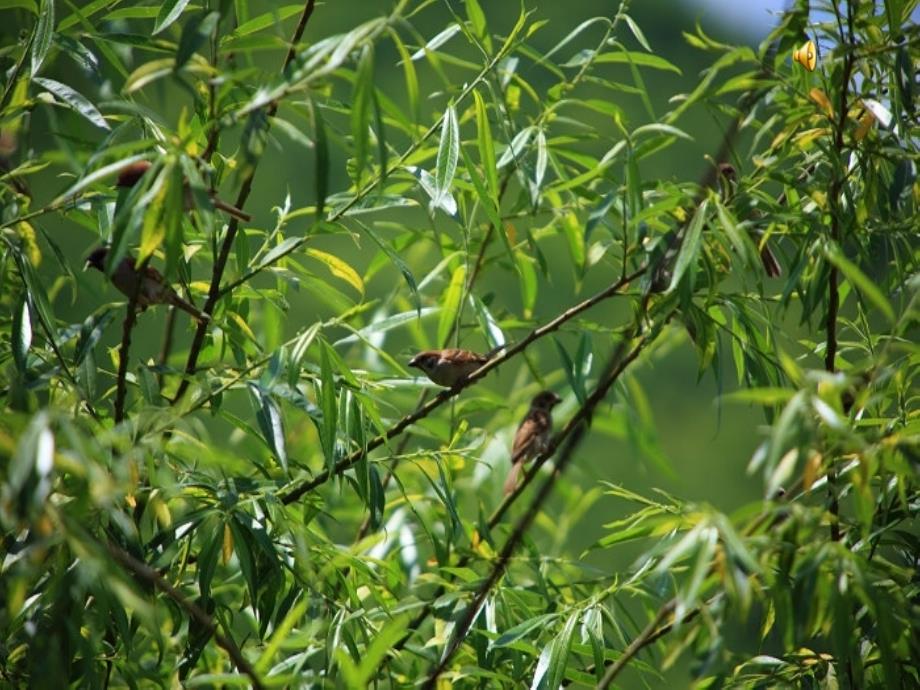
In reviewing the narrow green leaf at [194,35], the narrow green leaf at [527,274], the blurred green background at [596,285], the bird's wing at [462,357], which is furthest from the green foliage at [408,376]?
the blurred green background at [596,285]

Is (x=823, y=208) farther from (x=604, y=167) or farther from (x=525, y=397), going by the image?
(x=525, y=397)

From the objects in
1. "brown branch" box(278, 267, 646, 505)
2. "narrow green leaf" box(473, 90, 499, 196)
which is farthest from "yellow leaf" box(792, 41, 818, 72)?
"narrow green leaf" box(473, 90, 499, 196)

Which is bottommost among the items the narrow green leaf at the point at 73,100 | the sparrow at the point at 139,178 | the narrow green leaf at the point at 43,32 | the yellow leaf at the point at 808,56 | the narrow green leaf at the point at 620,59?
the sparrow at the point at 139,178

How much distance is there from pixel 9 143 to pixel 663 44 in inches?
141

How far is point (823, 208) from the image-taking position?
5.76 feet

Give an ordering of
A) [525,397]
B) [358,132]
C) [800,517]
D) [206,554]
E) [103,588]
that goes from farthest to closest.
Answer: [525,397] → [206,554] → [103,588] → [358,132] → [800,517]

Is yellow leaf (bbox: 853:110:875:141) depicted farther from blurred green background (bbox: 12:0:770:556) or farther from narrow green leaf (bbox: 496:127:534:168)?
blurred green background (bbox: 12:0:770:556)

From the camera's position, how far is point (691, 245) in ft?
5.22

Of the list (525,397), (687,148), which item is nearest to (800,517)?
(525,397)

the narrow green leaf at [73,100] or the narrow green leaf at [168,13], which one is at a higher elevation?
the narrow green leaf at [168,13]

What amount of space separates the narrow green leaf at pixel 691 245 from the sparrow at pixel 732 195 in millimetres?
193

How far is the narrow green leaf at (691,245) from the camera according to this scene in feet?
5.12

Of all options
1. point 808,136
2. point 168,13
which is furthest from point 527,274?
point 168,13

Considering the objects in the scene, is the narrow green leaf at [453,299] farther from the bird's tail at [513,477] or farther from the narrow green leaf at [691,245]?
the narrow green leaf at [691,245]
